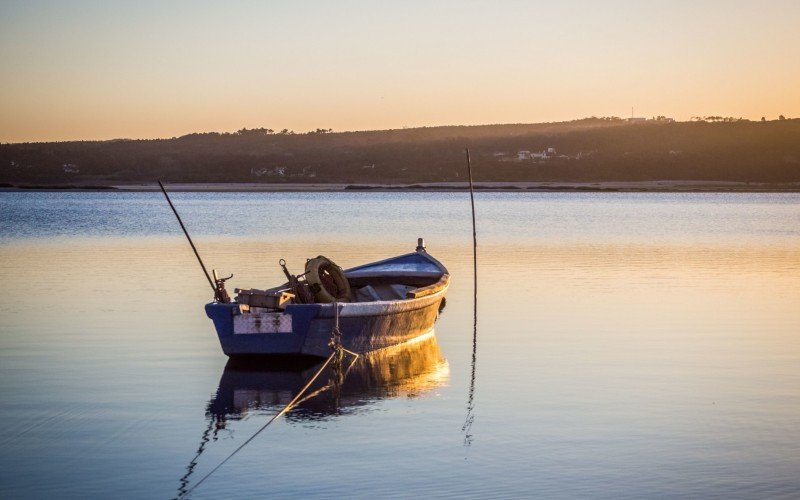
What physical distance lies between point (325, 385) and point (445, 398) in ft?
4.41

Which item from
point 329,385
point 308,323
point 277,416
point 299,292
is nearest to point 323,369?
point 308,323

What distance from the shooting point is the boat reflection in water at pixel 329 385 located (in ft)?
38.1

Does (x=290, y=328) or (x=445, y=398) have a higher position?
(x=290, y=328)

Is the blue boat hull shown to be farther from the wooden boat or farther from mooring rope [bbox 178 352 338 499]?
mooring rope [bbox 178 352 338 499]

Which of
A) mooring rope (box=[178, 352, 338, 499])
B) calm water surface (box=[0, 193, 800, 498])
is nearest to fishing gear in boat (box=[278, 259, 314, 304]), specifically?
calm water surface (box=[0, 193, 800, 498])

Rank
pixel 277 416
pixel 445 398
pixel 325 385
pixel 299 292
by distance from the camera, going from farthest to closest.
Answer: pixel 299 292 < pixel 325 385 < pixel 445 398 < pixel 277 416

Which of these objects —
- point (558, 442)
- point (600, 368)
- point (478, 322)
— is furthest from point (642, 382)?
point (478, 322)

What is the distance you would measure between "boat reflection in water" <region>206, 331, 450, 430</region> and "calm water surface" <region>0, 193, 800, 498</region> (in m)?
0.05

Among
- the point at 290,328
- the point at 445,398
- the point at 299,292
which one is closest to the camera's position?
the point at 445,398

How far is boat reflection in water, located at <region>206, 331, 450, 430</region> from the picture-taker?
11625 mm

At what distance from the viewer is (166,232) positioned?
43438 millimetres

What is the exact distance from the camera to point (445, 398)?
1225 cm

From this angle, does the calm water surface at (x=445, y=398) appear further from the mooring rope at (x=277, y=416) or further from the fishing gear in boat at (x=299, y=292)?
the fishing gear in boat at (x=299, y=292)

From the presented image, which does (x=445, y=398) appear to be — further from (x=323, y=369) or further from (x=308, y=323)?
(x=308, y=323)
